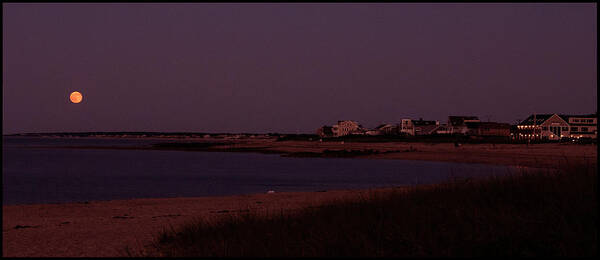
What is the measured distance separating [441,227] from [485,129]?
96.8 m

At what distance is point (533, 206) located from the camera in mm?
9328

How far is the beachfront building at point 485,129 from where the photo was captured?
9880cm

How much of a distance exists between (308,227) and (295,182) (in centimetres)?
2729

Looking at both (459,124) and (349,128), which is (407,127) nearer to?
(459,124)

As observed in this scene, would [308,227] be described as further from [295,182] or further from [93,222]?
[295,182]

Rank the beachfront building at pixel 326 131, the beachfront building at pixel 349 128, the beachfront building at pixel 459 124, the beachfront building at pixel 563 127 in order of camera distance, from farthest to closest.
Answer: the beachfront building at pixel 326 131
the beachfront building at pixel 349 128
the beachfront building at pixel 459 124
the beachfront building at pixel 563 127

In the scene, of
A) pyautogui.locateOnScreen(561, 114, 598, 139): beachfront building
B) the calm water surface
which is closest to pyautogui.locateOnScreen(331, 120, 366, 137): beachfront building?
pyautogui.locateOnScreen(561, 114, 598, 139): beachfront building

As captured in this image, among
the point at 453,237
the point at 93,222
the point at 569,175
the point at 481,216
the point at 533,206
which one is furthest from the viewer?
the point at 93,222

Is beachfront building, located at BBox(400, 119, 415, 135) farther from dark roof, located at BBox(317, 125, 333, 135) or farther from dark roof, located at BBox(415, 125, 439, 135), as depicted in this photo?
dark roof, located at BBox(317, 125, 333, 135)

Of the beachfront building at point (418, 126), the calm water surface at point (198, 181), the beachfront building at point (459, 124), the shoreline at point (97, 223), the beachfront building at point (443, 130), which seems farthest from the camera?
the beachfront building at point (418, 126)

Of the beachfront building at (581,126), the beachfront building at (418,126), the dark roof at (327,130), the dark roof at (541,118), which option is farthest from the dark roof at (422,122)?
the dark roof at (327,130)

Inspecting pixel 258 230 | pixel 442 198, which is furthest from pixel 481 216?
pixel 258 230

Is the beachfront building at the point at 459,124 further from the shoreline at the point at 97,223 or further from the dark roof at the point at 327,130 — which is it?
the shoreline at the point at 97,223

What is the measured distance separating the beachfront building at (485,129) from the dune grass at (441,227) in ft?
300
